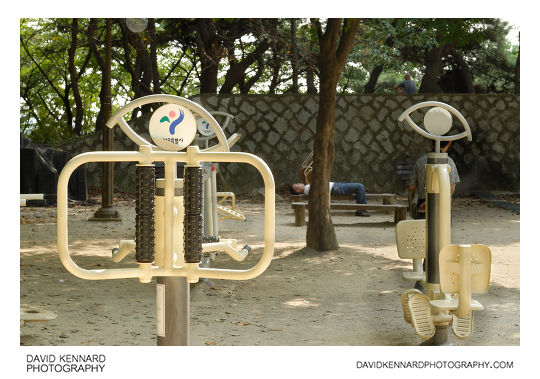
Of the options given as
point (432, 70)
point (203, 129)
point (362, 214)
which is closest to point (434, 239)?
point (203, 129)

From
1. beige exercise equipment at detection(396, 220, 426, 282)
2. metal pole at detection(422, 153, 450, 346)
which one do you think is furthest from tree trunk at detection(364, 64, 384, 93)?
metal pole at detection(422, 153, 450, 346)

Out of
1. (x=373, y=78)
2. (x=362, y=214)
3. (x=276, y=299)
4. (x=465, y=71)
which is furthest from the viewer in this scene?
(x=373, y=78)

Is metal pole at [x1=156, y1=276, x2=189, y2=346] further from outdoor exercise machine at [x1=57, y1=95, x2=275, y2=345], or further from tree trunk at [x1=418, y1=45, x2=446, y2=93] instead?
tree trunk at [x1=418, y1=45, x2=446, y2=93]

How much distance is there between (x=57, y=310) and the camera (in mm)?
5074

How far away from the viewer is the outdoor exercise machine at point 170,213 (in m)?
2.39

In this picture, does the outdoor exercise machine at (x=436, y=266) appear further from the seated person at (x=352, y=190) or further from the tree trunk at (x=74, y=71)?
the tree trunk at (x=74, y=71)

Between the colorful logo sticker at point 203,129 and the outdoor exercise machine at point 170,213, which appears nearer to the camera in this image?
the outdoor exercise machine at point 170,213

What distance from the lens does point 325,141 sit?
7609 mm

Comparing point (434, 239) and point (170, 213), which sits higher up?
point (170, 213)

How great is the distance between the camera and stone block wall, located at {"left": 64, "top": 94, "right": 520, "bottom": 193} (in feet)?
52.1

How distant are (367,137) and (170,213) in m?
13.9

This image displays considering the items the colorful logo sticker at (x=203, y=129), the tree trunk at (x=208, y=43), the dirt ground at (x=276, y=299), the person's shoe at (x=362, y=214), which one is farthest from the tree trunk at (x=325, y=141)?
the tree trunk at (x=208, y=43)

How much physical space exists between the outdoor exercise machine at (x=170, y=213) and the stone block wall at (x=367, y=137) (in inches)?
521

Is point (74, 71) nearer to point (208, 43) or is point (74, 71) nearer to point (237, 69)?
point (208, 43)
